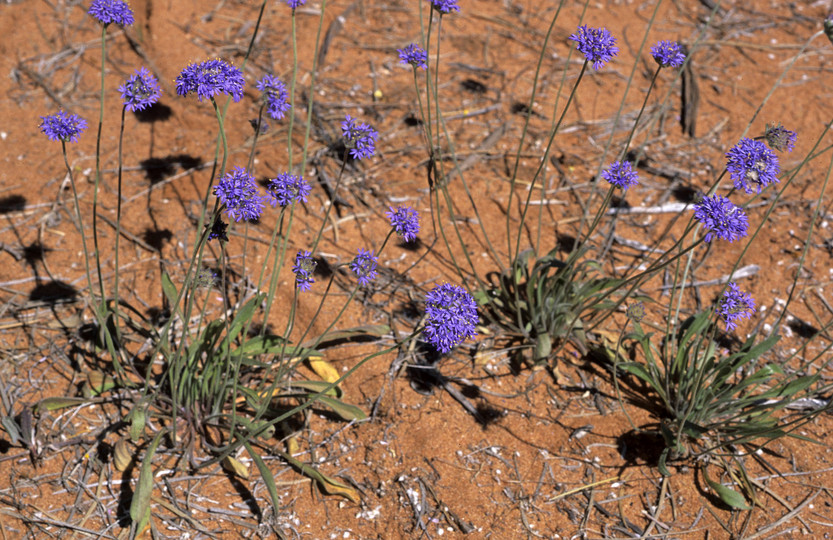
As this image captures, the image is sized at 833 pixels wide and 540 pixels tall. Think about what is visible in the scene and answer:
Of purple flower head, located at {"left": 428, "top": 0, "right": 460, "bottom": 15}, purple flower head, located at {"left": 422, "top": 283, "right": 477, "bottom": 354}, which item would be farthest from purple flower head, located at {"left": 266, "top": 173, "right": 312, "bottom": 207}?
purple flower head, located at {"left": 428, "top": 0, "right": 460, "bottom": 15}

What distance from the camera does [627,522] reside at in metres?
3.61

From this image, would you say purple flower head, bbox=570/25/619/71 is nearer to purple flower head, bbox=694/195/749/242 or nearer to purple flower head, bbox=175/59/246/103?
purple flower head, bbox=694/195/749/242

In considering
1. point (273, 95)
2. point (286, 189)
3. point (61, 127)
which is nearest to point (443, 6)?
point (273, 95)

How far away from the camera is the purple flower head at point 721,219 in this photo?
9.46ft

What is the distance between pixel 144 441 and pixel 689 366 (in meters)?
3.08

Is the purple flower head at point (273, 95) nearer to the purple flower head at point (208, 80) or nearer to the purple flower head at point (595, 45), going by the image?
the purple flower head at point (208, 80)

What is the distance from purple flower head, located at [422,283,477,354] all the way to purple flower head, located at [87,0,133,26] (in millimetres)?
1798

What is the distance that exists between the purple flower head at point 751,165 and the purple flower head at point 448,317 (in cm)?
126

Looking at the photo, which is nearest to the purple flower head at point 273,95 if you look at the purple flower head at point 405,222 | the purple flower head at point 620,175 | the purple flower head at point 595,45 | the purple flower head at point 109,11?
the purple flower head at point 109,11

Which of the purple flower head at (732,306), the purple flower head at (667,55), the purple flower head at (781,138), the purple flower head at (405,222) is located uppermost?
the purple flower head at (667,55)

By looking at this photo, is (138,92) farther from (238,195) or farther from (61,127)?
(238,195)

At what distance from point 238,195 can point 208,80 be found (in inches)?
17.8

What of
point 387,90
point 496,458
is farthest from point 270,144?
point 496,458

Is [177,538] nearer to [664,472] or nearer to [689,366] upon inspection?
[664,472]
